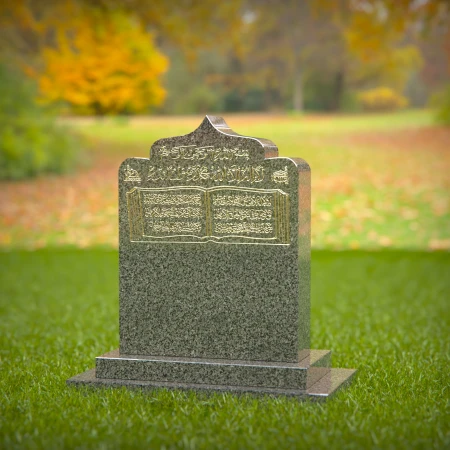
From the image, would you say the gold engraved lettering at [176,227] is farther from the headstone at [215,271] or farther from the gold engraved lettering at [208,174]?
the gold engraved lettering at [208,174]

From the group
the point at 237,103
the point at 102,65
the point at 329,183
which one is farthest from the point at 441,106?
the point at 102,65

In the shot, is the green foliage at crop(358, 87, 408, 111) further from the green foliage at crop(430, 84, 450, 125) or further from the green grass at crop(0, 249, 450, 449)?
the green grass at crop(0, 249, 450, 449)

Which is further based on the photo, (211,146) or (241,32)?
(241,32)

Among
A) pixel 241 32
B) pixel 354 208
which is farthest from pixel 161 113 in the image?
pixel 354 208

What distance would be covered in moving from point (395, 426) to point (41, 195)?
14.0 metres

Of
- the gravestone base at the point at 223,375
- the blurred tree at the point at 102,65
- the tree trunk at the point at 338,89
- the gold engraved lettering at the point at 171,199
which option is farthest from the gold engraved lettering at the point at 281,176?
A: the tree trunk at the point at 338,89

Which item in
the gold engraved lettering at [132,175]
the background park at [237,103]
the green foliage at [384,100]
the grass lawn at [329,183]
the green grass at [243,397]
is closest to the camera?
the green grass at [243,397]

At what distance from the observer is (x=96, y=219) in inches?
643

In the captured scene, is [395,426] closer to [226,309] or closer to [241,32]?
[226,309]

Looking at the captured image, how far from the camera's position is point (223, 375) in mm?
5441

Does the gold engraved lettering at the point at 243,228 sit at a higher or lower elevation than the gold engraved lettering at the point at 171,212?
lower

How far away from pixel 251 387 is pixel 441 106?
14618 mm

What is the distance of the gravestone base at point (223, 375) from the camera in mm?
5277

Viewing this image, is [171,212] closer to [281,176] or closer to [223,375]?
[281,176]
